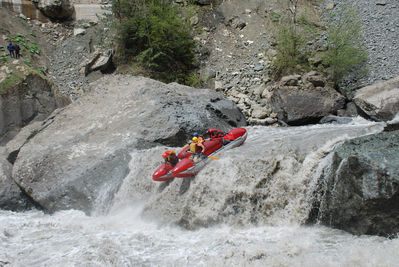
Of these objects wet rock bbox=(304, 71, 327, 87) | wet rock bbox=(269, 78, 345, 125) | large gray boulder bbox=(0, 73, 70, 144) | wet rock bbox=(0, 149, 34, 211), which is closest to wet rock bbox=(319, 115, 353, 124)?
wet rock bbox=(269, 78, 345, 125)

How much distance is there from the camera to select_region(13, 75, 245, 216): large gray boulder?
703 cm

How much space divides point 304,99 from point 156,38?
6.55 meters

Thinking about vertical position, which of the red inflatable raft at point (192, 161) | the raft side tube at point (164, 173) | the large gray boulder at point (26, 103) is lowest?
the large gray boulder at point (26, 103)

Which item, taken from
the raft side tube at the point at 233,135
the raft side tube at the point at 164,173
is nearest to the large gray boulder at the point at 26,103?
the raft side tube at the point at 164,173

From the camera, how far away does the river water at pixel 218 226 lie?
4.18 meters

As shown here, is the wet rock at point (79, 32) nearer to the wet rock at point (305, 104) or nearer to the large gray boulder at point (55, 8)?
→ the large gray boulder at point (55, 8)

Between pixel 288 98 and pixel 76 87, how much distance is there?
28.7 feet

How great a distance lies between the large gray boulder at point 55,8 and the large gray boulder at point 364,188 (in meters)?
15.5

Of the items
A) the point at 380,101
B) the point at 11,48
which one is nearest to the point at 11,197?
the point at 11,48

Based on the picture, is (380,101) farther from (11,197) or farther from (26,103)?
(26,103)

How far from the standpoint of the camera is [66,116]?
9.11 metres

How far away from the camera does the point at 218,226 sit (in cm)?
539

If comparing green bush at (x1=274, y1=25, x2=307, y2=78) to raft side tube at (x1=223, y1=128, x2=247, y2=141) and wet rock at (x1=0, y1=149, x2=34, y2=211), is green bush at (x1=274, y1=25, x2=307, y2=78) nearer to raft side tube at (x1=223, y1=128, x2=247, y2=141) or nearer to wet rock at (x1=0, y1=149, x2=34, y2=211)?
raft side tube at (x1=223, y1=128, x2=247, y2=141)

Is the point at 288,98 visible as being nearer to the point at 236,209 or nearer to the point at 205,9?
the point at 236,209
